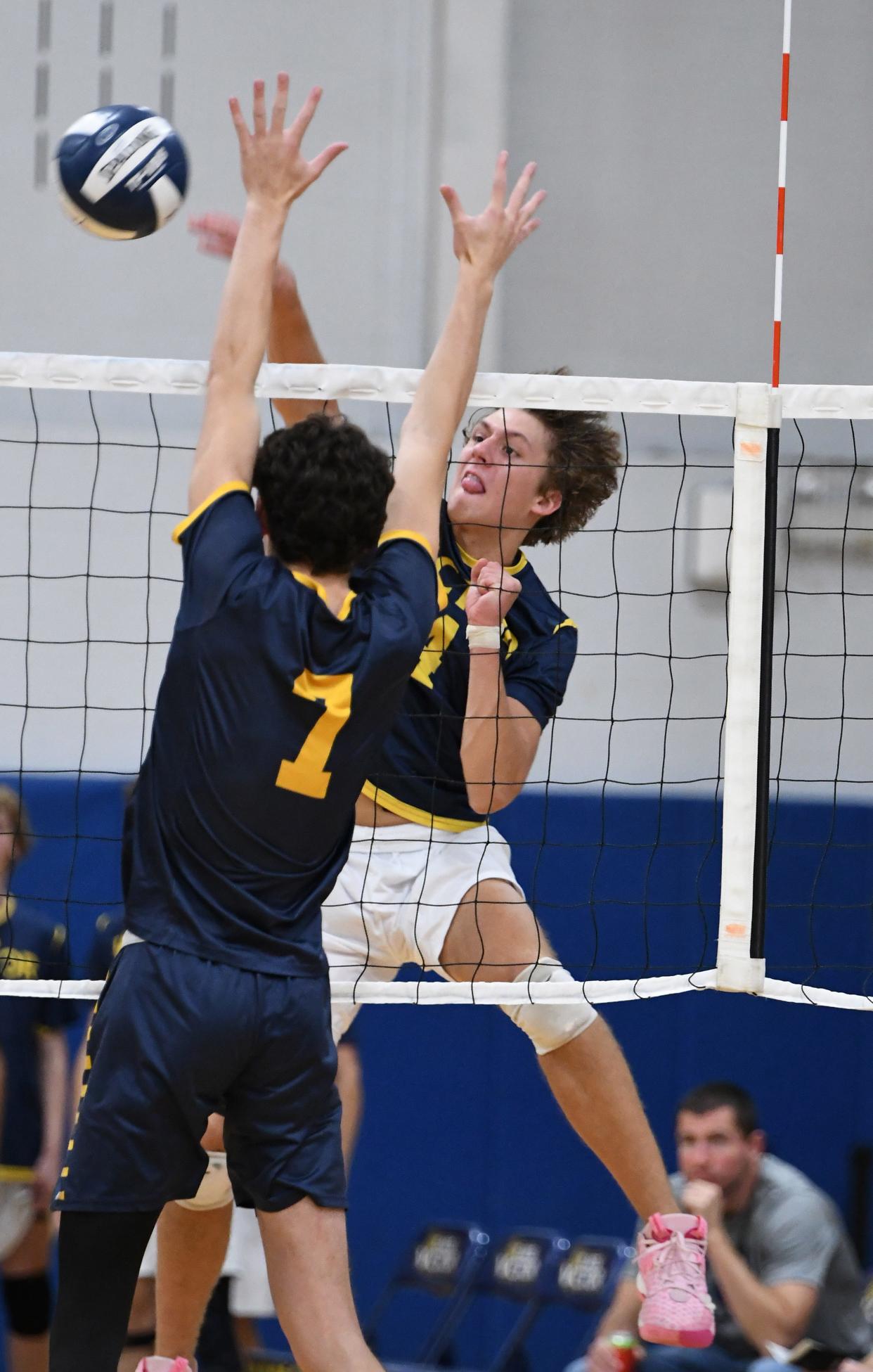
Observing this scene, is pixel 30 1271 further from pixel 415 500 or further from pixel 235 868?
pixel 415 500

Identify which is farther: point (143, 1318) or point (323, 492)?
point (143, 1318)

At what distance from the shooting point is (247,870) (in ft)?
9.52

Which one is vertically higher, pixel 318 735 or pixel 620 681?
pixel 620 681

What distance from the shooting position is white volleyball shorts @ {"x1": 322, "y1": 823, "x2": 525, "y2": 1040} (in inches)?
157

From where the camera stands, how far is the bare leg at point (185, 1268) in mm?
3756

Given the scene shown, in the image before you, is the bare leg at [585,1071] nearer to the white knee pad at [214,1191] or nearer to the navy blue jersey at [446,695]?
the navy blue jersey at [446,695]

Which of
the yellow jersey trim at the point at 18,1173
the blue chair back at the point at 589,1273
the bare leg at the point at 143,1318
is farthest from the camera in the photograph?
the blue chair back at the point at 589,1273

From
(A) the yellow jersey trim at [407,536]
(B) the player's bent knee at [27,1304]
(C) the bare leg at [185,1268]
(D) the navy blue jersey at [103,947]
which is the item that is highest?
(A) the yellow jersey trim at [407,536]

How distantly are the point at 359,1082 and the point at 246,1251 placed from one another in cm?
84

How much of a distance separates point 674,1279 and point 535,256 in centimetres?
444

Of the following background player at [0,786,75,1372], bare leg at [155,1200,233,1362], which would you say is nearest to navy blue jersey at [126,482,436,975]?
bare leg at [155,1200,233,1362]

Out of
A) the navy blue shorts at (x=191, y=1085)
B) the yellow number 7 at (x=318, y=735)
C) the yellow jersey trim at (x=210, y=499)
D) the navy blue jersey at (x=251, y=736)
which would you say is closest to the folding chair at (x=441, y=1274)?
the navy blue shorts at (x=191, y=1085)

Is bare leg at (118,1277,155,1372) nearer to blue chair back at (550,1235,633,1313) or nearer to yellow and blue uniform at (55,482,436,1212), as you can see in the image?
blue chair back at (550,1235,633,1313)

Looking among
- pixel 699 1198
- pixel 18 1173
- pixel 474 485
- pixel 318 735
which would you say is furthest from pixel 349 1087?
pixel 318 735
